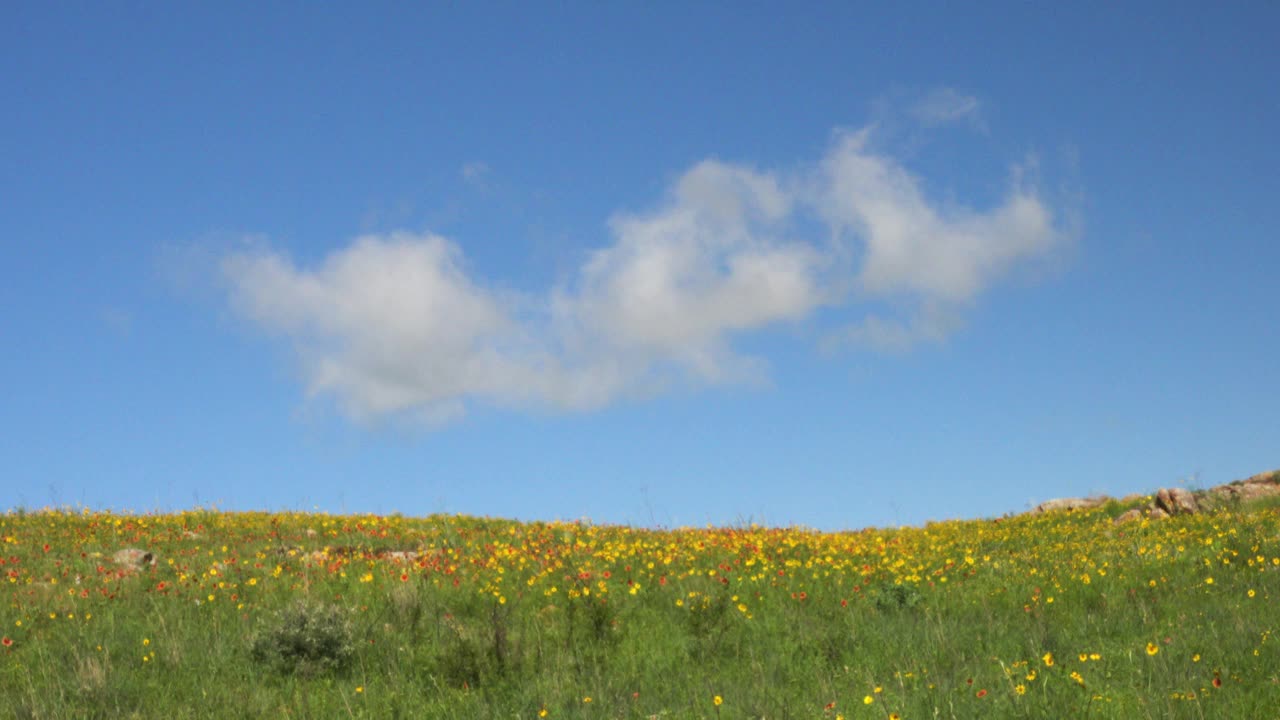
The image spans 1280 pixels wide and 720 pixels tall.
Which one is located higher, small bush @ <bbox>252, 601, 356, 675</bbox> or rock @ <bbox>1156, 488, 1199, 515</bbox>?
rock @ <bbox>1156, 488, 1199, 515</bbox>

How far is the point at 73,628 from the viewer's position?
11586 mm

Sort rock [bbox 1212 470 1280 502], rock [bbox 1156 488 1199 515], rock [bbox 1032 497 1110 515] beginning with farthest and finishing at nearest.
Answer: rock [bbox 1032 497 1110 515] → rock [bbox 1212 470 1280 502] → rock [bbox 1156 488 1199 515]

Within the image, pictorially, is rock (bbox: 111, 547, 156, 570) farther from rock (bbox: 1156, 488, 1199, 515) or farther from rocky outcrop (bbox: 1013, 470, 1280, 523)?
rock (bbox: 1156, 488, 1199, 515)

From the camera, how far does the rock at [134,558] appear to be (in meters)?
14.9

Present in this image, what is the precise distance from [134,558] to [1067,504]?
21.5 meters

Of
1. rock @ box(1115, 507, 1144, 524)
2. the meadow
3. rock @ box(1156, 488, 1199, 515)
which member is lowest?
the meadow

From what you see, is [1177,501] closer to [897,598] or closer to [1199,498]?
[1199,498]

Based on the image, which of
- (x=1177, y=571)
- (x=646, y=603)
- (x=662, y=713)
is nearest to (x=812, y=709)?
(x=662, y=713)

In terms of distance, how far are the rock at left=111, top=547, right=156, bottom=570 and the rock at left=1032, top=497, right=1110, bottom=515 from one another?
65.2 ft

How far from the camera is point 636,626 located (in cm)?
1152

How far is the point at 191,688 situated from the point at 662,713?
5.04 m

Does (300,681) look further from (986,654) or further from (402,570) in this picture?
(986,654)

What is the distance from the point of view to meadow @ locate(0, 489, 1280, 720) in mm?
8336

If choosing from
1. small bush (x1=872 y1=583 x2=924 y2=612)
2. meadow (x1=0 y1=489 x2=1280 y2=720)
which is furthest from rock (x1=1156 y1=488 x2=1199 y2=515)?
small bush (x1=872 y1=583 x2=924 y2=612)
